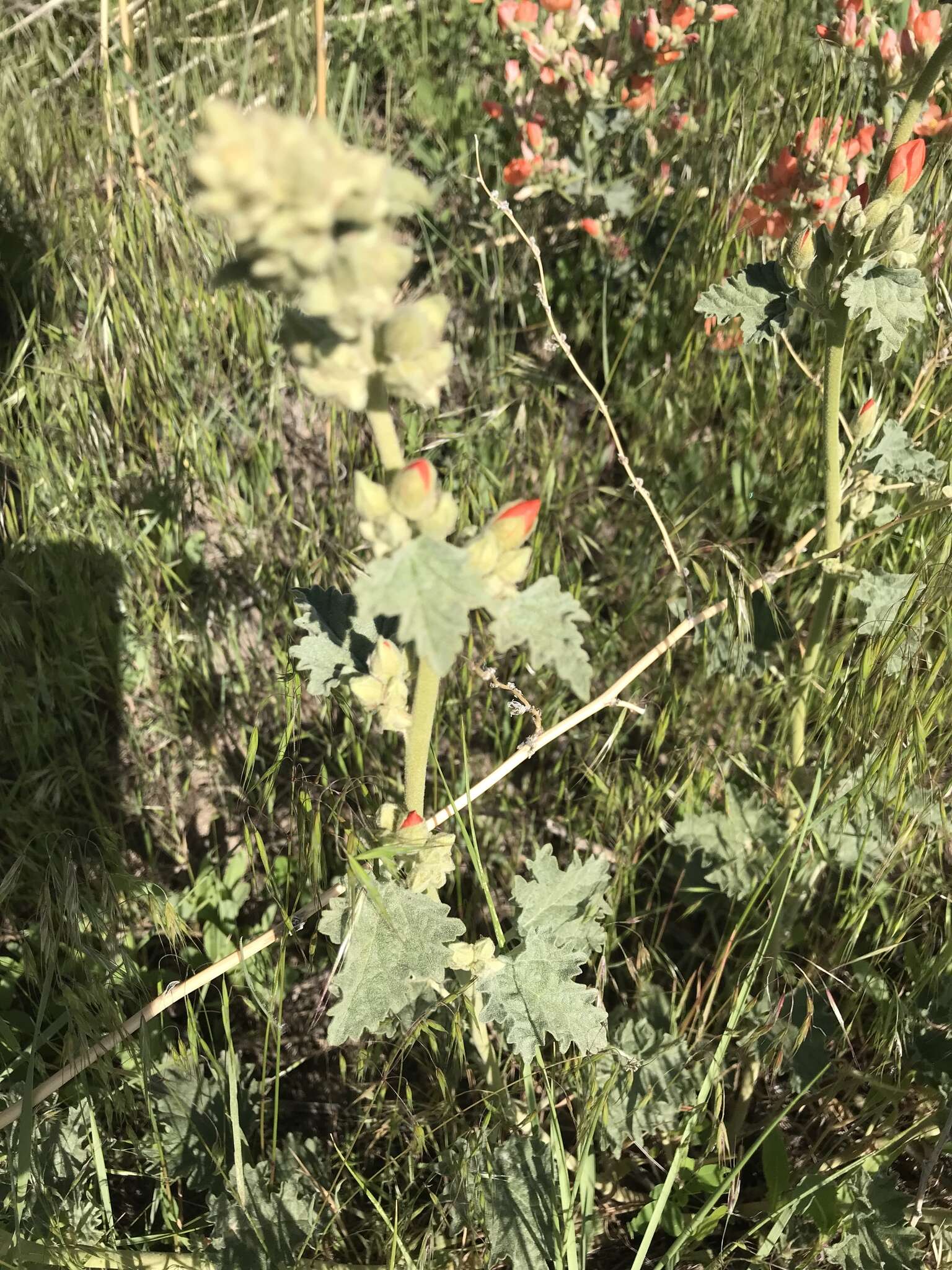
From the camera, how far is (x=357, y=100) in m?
3.30

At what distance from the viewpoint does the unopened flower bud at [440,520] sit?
3.85 ft

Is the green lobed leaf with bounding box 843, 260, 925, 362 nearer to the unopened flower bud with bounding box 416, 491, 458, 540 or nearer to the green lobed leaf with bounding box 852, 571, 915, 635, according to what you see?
the green lobed leaf with bounding box 852, 571, 915, 635

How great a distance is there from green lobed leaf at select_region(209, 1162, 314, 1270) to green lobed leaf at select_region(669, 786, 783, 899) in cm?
97

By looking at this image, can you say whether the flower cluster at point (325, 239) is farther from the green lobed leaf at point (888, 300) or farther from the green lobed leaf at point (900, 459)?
the green lobed leaf at point (900, 459)

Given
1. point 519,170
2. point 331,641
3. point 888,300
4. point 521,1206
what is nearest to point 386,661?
point 331,641

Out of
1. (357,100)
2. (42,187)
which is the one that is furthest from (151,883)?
(357,100)

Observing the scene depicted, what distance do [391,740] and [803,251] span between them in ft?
4.31

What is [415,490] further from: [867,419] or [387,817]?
[867,419]

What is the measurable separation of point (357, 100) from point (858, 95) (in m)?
1.69

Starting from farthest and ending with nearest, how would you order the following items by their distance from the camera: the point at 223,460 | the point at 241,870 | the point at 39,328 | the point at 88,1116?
the point at 39,328 → the point at 223,460 → the point at 241,870 → the point at 88,1116

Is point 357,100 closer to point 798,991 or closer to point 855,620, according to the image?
point 855,620

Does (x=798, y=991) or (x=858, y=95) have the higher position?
(x=858, y=95)

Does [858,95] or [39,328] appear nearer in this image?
[858,95]

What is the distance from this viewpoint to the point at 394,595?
1.08 metres
